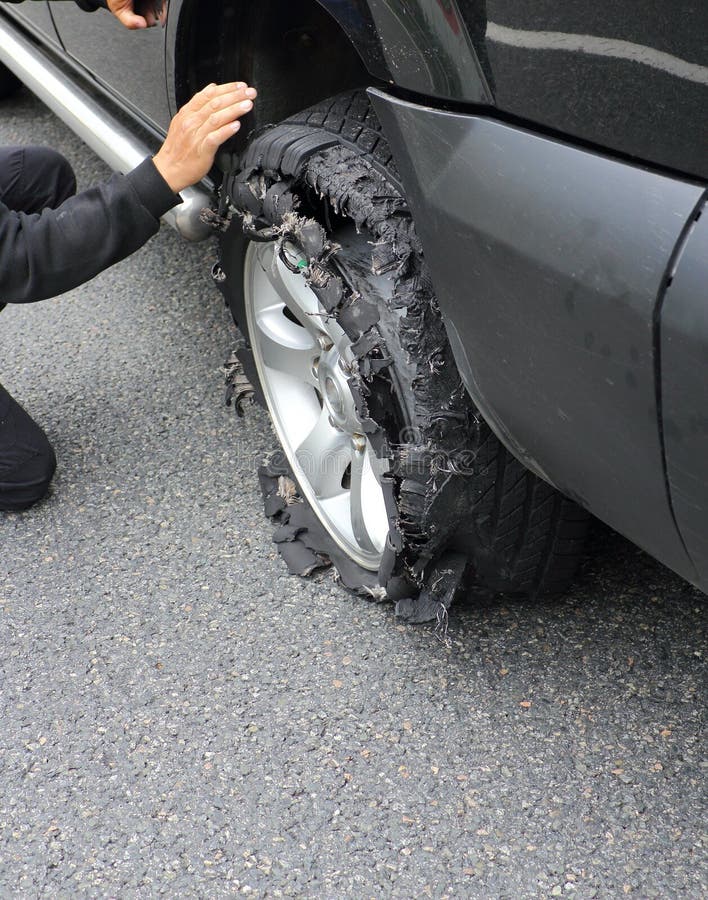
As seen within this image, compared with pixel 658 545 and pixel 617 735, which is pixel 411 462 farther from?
pixel 617 735

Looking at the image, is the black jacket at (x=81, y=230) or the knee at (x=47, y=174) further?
the knee at (x=47, y=174)

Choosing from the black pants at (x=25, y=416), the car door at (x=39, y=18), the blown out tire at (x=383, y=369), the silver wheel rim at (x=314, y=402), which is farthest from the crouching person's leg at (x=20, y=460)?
the car door at (x=39, y=18)

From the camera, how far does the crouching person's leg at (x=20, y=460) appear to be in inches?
88.3

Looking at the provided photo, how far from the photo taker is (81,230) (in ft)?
6.23

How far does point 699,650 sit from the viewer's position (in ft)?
5.78

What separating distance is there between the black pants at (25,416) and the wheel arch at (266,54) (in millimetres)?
596

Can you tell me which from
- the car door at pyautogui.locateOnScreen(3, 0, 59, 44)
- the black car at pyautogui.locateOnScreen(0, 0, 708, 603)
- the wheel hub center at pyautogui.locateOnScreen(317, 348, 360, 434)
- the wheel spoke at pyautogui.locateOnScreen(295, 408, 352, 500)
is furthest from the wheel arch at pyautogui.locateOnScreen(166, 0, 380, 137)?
the car door at pyautogui.locateOnScreen(3, 0, 59, 44)

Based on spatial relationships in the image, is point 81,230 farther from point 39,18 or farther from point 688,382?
point 688,382

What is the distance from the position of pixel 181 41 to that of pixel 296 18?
220mm

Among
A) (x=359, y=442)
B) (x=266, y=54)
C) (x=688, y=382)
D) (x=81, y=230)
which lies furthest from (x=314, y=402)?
(x=688, y=382)

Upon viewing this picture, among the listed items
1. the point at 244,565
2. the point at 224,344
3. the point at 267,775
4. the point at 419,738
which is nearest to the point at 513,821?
the point at 419,738

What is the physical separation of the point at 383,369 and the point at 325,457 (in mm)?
543

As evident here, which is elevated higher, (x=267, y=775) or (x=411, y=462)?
(x=411, y=462)

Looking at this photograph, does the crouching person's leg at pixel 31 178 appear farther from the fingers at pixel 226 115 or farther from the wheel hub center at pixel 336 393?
the wheel hub center at pixel 336 393
